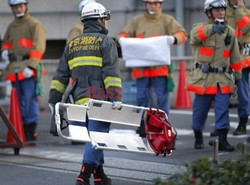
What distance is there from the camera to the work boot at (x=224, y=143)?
11.4 m

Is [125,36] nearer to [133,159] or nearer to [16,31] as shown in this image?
[16,31]

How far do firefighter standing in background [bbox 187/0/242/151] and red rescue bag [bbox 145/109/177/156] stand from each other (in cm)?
214

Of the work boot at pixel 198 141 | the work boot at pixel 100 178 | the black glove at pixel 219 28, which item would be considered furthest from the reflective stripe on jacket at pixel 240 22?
the work boot at pixel 100 178

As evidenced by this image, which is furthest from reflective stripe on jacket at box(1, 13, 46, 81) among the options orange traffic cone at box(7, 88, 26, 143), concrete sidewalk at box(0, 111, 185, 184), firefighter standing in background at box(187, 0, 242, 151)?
firefighter standing in background at box(187, 0, 242, 151)

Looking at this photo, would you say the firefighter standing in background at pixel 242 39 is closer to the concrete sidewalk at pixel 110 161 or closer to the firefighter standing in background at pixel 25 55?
the concrete sidewalk at pixel 110 161

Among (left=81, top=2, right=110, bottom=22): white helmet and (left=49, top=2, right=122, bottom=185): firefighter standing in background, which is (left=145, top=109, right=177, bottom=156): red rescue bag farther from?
(left=81, top=2, right=110, bottom=22): white helmet

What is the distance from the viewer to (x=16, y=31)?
1364 cm

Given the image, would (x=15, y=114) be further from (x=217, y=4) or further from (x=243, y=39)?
(x=217, y=4)

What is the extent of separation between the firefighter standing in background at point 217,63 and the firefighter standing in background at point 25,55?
277 cm

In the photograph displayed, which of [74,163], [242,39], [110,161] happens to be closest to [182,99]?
[242,39]

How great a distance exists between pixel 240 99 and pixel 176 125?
2102 mm

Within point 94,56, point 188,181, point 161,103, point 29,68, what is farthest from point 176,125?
point 188,181

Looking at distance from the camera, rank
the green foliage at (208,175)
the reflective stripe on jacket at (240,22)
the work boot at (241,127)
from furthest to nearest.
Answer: the work boot at (241,127)
the reflective stripe on jacket at (240,22)
the green foliage at (208,175)

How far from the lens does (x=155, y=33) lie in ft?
43.3
